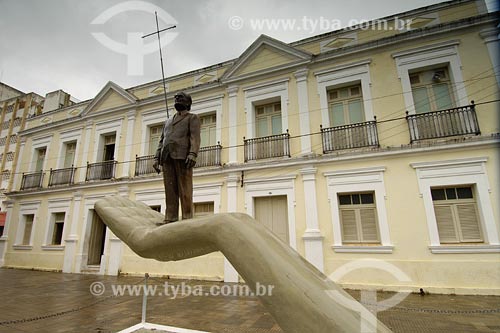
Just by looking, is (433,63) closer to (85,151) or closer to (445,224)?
(445,224)

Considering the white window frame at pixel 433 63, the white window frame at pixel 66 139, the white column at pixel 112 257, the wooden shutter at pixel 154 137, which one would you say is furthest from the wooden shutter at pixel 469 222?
the white window frame at pixel 66 139

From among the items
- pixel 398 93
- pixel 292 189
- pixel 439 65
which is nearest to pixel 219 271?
pixel 292 189

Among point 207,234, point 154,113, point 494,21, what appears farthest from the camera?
point 154,113

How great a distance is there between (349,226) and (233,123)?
5.19m

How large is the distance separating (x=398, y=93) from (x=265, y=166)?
4.53m

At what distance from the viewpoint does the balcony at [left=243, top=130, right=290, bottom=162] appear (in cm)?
858

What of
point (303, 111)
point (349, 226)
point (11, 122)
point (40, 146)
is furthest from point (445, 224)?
point (11, 122)

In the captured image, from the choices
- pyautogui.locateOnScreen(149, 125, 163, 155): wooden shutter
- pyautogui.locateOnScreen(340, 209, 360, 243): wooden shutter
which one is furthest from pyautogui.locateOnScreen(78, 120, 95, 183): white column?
pyautogui.locateOnScreen(340, 209, 360, 243): wooden shutter

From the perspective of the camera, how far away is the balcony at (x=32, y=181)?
1297 cm

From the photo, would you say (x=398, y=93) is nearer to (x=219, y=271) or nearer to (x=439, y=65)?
(x=439, y=65)

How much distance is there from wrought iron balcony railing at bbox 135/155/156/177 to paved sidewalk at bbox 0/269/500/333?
4.51m

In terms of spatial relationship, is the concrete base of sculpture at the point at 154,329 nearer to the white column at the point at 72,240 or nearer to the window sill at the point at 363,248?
the window sill at the point at 363,248

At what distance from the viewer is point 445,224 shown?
6.76m

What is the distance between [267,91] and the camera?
9391 mm
